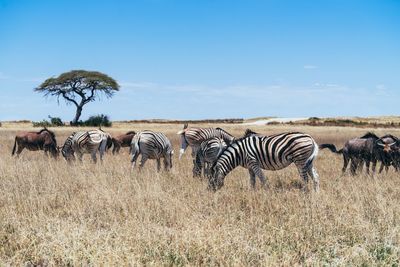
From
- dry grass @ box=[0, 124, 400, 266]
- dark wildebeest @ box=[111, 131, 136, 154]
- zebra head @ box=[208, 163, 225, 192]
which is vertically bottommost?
dry grass @ box=[0, 124, 400, 266]

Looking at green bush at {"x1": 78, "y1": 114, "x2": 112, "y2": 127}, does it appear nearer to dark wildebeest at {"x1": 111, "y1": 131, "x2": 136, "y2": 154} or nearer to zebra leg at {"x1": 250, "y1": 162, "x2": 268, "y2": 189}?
dark wildebeest at {"x1": 111, "y1": 131, "x2": 136, "y2": 154}

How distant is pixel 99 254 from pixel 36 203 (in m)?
3.47

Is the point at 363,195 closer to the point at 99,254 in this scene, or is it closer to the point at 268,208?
the point at 268,208

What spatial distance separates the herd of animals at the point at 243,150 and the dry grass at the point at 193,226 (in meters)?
0.65

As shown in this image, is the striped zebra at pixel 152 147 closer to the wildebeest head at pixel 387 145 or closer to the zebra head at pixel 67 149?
the zebra head at pixel 67 149

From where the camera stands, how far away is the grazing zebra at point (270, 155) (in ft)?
31.9

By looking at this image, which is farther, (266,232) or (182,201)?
(182,201)

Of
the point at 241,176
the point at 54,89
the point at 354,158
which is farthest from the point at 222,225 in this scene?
the point at 54,89

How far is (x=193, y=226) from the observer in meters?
6.28

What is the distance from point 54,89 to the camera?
2430 inches

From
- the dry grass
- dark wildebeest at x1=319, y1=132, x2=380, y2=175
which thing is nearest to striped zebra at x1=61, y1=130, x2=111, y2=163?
the dry grass

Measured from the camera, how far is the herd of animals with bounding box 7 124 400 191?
386 inches

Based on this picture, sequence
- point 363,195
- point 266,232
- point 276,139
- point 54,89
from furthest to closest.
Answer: point 54,89 → point 276,139 → point 363,195 → point 266,232

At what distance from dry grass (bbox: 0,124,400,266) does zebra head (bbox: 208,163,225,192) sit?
25cm
